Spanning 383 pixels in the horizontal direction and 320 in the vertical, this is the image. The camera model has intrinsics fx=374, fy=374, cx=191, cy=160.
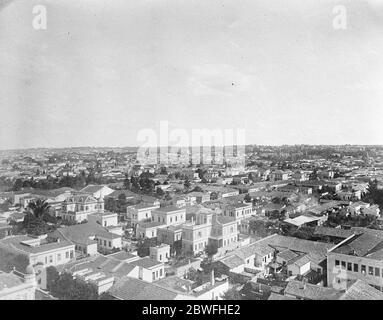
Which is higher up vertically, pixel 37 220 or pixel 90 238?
pixel 37 220

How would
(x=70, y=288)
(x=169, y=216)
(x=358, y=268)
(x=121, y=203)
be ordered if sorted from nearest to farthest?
(x=70, y=288) → (x=358, y=268) → (x=169, y=216) → (x=121, y=203)

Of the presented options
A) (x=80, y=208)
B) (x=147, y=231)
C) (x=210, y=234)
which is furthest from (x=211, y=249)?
(x=80, y=208)

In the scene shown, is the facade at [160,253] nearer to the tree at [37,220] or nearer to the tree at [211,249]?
the tree at [211,249]

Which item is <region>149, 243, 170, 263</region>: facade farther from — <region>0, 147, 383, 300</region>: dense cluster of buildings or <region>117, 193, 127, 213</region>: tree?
<region>117, 193, 127, 213</region>: tree

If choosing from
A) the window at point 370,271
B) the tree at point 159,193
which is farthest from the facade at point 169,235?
the tree at point 159,193

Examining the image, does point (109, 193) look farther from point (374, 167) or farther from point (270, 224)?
point (374, 167)

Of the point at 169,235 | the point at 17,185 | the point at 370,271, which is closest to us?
the point at 370,271

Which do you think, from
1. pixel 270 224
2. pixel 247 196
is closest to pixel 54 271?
pixel 270 224

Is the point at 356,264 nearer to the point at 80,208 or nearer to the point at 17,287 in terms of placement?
the point at 17,287
